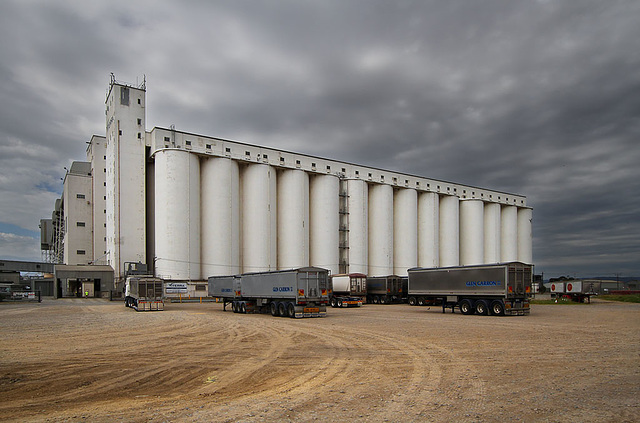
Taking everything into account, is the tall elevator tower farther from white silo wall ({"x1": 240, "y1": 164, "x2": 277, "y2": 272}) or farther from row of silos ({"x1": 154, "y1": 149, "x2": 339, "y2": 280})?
white silo wall ({"x1": 240, "y1": 164, "x2": 277, "y2": 272})

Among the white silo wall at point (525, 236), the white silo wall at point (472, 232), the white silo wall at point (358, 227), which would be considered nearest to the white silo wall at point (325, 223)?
the white silo wall at point (358, 227)

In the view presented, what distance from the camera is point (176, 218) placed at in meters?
57.5

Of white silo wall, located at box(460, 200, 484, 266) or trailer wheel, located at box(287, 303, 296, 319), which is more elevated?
white silo wall, located at box(460, 200, 484, 266)

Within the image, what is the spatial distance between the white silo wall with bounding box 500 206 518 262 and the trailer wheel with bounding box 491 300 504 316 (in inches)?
2592

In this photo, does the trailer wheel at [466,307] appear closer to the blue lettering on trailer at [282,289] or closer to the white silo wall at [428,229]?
the blue lettering on trailer at [282,289]

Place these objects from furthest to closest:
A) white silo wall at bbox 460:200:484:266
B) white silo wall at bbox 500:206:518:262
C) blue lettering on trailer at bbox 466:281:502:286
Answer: white silo wall at bbox 500:206:518:262 < white silo wall at bbox 460:200:484:266 < blue lettering on trailer at bbox 466:281:502:286

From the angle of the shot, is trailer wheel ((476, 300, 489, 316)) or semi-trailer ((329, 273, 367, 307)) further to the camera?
semi-trailer ((329, 273, 367, 307))

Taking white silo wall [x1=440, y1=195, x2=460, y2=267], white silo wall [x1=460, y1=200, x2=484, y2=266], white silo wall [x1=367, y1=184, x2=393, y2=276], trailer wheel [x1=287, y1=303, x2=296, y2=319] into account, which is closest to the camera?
trailer wheel [x1=287, y1=303, x2=296, y2=319]

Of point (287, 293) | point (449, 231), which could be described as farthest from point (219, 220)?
point (449, 231)

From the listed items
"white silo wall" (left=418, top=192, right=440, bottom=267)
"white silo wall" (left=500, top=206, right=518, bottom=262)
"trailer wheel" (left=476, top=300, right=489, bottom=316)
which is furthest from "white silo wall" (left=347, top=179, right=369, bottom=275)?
"trailer wheel" (left=476, top=300, right=489, bottom=316)

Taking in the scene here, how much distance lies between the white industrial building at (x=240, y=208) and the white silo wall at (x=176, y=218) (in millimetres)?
125

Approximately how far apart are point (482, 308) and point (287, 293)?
13856mm

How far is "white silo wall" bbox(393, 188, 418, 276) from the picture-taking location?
7756 centimetres

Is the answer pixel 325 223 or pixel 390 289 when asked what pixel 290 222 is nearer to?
pixel 325 223
